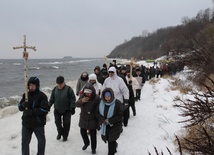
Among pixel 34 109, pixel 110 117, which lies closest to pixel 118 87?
pixel 110 117

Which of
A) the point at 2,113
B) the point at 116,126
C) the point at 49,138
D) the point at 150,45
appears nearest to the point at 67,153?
the point at 49,138

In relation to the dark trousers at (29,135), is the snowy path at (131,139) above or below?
below

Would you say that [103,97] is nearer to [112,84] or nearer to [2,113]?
[112,84]

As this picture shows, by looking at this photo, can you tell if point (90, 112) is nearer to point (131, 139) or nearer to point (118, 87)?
point (118, 87)

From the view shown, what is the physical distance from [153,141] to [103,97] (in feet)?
6.86

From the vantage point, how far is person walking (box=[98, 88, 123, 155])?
5191mm

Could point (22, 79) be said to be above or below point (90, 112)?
below

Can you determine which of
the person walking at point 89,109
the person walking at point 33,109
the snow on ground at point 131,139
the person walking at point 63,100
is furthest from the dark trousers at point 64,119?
the person walking at point 33,109

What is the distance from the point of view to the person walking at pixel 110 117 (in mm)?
5191

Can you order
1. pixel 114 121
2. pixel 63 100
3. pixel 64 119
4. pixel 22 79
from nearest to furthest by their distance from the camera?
pixel 114 121 → pixel 63 100 → pixel 64 119 → pixel 22 79

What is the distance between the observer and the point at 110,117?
518 centimetres

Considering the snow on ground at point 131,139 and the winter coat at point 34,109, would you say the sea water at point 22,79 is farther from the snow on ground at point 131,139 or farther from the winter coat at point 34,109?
the winter coat at point 34,109

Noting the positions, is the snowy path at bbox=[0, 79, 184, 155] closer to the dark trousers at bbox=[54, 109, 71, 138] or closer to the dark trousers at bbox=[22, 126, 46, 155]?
the dark trousers at bbox=[54, 109, 71, 138]

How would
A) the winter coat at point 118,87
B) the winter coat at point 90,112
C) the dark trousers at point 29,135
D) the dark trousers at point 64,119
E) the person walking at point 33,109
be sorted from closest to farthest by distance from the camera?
the person walking at point 33,109
the dark trousers at point 29,135
the winter coat at point 90,112
the dark trousers at point 64,119
the winter coat at point 118,87
